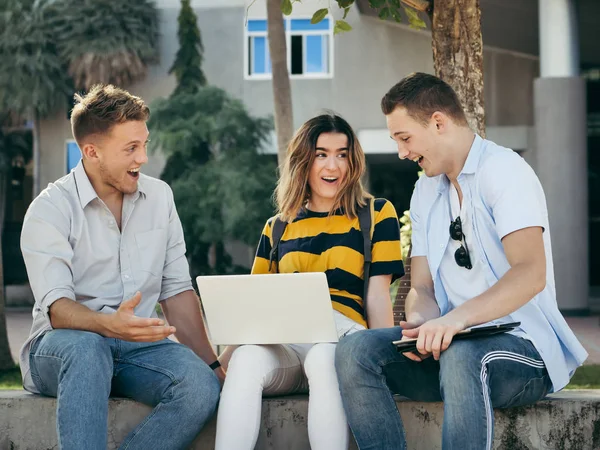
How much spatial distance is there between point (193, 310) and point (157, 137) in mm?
16476

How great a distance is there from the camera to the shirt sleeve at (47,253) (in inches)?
160

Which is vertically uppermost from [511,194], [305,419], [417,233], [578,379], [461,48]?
[461,48]

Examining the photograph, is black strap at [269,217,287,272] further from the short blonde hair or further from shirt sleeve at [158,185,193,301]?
the short blonde hair

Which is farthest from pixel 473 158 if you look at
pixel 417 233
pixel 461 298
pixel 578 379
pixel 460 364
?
pixel 578 379

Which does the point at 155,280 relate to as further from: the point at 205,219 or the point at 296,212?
the point at 205,219

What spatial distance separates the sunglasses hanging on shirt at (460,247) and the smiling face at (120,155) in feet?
4.49

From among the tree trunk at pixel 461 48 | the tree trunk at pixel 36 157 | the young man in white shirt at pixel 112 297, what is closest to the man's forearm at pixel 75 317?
the young man in white shirt at pixel 112 297

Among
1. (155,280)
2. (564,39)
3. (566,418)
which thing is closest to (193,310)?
(155,280)

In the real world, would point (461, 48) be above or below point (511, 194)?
above

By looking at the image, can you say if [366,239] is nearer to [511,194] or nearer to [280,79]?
[511,194]

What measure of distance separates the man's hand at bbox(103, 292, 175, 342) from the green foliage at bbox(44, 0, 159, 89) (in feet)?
59.4

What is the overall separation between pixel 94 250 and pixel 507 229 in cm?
177

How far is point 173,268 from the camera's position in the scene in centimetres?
455

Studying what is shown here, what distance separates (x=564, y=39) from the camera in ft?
53.1
